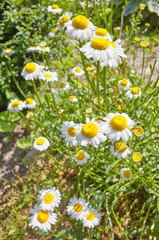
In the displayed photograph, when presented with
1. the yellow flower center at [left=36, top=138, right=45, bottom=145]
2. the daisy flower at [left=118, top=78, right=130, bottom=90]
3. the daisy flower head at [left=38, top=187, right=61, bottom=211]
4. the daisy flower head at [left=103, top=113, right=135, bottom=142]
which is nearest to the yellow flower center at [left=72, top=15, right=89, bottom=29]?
the daisy flower head at [left=103, top=113, right=135, bottom=142]

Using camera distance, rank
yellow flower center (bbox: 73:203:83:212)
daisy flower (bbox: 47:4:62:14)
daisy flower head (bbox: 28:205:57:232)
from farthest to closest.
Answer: daisy flower (bbox: 47:4:62:14)
yellow flower center (bbox: 73:203:83:212)
daisy flower head (bbox: 28:205:57:232)

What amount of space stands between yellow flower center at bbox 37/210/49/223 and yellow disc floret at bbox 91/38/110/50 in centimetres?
116

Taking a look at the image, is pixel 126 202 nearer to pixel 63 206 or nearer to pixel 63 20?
pixel 63 206

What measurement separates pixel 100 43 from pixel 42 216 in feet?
3.89

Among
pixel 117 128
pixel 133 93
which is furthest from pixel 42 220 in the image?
pixel 133 93

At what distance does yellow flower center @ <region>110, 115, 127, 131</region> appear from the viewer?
3.67 feet

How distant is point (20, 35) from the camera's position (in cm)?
266

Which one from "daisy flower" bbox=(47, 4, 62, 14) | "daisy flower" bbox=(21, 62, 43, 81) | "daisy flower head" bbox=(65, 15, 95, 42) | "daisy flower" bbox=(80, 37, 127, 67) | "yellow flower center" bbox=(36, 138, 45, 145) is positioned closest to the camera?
"daisy flower" bbox=(80, 37, 127, 67)

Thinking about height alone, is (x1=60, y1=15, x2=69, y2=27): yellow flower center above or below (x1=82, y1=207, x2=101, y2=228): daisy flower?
above

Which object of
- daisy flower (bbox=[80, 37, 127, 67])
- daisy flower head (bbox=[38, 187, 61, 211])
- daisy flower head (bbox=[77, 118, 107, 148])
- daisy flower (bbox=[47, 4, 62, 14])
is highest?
daisy flower (bbox=[80, 37, 127, 67])

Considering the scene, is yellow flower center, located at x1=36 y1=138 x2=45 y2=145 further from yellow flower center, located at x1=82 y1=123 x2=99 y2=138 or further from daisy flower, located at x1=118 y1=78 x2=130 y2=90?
daisy flower, located at x1=118 y1=78 x2=130 y2=90

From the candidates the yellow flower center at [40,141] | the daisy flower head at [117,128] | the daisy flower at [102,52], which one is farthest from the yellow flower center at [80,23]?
the yellow flower center at [40,141]

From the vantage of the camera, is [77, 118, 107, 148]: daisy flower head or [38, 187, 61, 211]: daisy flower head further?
[38, 187, 61, 211]: daisy flower head

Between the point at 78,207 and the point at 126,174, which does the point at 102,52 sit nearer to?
the point at 126,174
